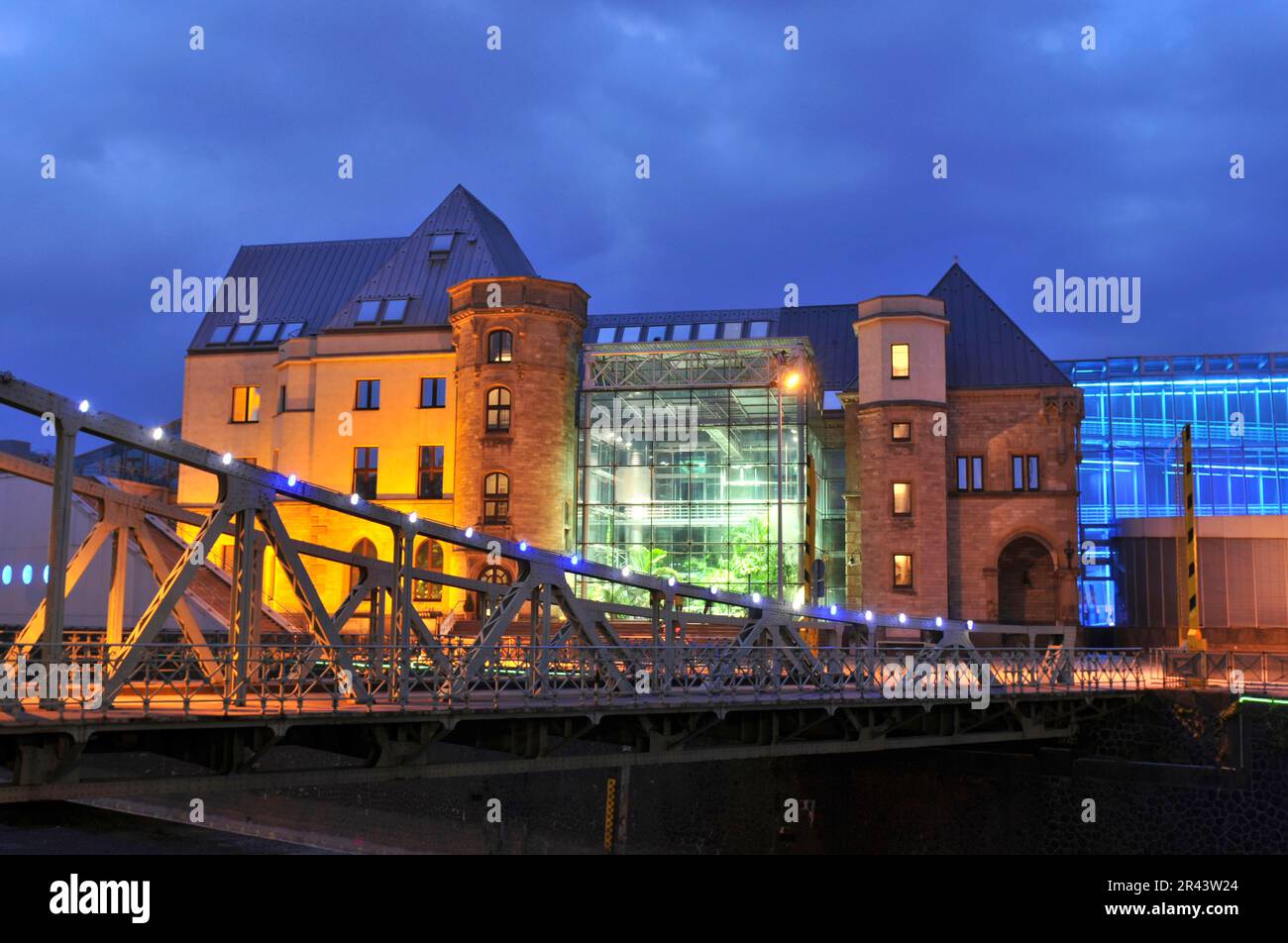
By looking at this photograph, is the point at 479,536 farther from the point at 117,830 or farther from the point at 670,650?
the point at 117,830

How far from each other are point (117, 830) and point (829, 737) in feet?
77.0

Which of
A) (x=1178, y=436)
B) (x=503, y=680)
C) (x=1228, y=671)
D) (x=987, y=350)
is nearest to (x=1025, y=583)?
(x=987, y=350)

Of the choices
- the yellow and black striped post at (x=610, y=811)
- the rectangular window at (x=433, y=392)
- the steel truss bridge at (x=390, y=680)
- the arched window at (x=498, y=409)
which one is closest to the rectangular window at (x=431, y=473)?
the rectangular window at (x=433, y=392)

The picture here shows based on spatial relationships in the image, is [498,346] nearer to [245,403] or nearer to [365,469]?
[365,469]

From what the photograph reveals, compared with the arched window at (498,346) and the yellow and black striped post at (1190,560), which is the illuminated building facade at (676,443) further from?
the yellow and black striped post at (1190,560)

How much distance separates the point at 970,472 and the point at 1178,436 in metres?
17.2

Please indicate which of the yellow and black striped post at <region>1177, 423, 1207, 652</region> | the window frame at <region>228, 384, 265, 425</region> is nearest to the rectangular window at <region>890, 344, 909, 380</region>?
the yellow and black striped post at <region>1177, 423, 1207, 652</region>

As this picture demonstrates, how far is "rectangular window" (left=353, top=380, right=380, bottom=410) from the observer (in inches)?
2112

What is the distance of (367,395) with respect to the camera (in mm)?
53781

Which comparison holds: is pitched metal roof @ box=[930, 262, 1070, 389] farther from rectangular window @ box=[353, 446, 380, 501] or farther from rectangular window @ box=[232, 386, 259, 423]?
rectangular window @ box=[232, 386, 259, 423]

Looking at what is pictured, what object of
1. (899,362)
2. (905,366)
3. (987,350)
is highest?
(987,350)

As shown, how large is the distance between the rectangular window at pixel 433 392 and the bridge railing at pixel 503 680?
2259 cm

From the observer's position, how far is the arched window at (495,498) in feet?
163

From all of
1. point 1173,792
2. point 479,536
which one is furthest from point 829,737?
point 479,536
